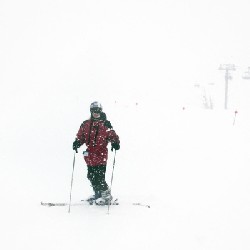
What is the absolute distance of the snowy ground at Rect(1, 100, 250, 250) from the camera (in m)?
6.62

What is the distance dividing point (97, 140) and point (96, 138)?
5 cm

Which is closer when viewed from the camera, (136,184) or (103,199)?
(103,199)

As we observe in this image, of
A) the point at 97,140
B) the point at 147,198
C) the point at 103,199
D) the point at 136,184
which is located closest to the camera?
the point at 97,140

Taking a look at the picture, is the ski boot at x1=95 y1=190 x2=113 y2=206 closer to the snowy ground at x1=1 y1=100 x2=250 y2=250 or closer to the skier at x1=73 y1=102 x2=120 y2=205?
the skier at x1=73 y1=102 x2=120 y2=205

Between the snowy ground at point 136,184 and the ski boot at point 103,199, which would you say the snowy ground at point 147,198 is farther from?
the ski boot at point 103,199

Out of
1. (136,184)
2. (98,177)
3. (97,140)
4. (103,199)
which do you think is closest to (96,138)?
(97,140)

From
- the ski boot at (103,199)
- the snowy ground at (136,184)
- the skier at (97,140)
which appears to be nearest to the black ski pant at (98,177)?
the skier at (97,140)

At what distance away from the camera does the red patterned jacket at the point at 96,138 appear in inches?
324

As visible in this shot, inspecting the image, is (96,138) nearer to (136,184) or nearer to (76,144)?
(76,144)

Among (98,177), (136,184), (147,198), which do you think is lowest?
(147,198)

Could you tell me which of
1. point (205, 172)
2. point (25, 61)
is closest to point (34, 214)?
point (205, 172)

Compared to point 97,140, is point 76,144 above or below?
below

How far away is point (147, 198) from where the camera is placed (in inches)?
362

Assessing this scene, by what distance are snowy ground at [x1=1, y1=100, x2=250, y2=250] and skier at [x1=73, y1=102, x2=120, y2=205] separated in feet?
Answer: 2.15
